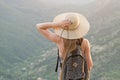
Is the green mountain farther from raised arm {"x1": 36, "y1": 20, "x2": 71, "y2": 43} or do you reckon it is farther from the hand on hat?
the hand on hat

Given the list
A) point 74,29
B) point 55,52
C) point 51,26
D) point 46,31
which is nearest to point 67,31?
point 74,29

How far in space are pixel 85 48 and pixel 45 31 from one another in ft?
2.28

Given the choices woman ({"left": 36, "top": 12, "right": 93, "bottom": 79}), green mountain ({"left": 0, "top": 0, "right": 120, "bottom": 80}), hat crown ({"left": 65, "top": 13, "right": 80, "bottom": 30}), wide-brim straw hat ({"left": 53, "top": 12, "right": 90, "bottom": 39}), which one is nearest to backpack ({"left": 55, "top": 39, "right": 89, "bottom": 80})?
woman ({"left": 36, "top": 12, "right": 93, "bottom": 79})

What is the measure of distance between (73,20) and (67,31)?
194 millimetres

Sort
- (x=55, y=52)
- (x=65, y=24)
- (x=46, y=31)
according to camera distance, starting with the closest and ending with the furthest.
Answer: (x=65, y=24), (x=46, y=31), (x=55, y=52)

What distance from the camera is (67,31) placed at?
6.25 m

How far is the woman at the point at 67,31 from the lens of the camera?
243 inches

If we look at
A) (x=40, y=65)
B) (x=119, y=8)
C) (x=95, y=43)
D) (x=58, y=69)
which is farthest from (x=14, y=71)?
(x=58, y=69)

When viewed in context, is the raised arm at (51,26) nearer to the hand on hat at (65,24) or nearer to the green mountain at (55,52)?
the hand on hat at (65,24)

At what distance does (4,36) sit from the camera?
19325 cm

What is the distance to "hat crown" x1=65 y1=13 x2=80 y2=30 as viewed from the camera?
245 inches

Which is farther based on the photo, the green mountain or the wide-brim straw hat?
the green mountain

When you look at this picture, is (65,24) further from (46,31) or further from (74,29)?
(46,31)

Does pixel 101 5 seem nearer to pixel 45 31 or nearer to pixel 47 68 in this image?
pixel 47 68
